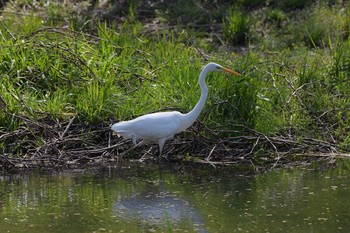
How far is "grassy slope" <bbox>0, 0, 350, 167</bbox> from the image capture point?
379 inches

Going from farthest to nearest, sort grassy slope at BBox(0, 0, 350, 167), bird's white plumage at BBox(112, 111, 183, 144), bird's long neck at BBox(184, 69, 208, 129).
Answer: grassy slope at BBox(0, 0, 350, 167), bird's long neck at BBox(184, 69, 208, 129), bird's white plumage at BBox(112, 111, 183, 144)

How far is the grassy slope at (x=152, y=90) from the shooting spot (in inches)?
379

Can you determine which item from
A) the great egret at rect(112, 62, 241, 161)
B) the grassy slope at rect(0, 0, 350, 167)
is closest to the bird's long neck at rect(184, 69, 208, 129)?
the great egret at rect(112, 62, 241, 161)

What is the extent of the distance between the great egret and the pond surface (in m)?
0.34

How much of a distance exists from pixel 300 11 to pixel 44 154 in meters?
6.26

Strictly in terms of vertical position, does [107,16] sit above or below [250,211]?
above

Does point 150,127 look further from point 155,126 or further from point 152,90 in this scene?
point 152,90

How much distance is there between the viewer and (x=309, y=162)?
9.33 m

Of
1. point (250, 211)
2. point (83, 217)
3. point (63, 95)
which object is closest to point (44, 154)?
point (63, 95)

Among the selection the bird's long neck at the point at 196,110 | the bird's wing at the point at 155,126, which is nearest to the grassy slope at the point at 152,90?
the bird's long neck at the point at 196,110

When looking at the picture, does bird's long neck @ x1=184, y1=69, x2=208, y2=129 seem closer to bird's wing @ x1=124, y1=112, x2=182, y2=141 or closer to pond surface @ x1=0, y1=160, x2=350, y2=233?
bird's wing @ x1=124, y1=112, x2=182, y2=141

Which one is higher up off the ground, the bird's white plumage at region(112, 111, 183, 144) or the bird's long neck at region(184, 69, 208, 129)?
the bird's long neck at region(184, 69, 208, 129)

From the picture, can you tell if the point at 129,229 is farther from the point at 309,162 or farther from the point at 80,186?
the point at 309,162

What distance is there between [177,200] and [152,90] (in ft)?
8.64
